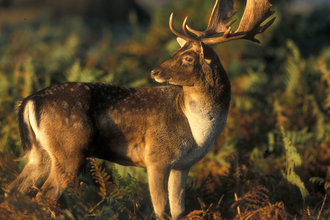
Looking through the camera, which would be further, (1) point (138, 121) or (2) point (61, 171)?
(1) point (138, 121)

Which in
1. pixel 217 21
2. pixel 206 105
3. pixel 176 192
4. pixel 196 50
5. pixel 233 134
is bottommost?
pixel 233 134

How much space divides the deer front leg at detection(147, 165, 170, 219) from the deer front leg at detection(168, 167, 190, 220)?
40cm

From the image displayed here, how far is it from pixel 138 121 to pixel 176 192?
1078mm

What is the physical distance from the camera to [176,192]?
474 cm

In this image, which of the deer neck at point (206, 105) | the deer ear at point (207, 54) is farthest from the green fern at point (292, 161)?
the deer ear at point (207, 54)

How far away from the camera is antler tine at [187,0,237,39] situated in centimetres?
464

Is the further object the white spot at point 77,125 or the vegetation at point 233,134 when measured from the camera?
the vegetation at point 233,134

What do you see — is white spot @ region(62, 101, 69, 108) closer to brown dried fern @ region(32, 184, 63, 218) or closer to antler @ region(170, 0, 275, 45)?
brown dried fern @ region(32, 184, 63, 218)

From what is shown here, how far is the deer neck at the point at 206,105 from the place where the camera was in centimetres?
438

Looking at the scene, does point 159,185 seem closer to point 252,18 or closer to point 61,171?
point 61,171

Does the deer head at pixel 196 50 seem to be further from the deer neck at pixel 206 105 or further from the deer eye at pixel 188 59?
the deer neck at pixel 206 105

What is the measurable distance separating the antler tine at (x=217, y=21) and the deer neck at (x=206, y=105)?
1.67ft

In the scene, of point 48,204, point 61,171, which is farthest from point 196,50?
point 48,204

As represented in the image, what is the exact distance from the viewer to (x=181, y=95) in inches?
181
